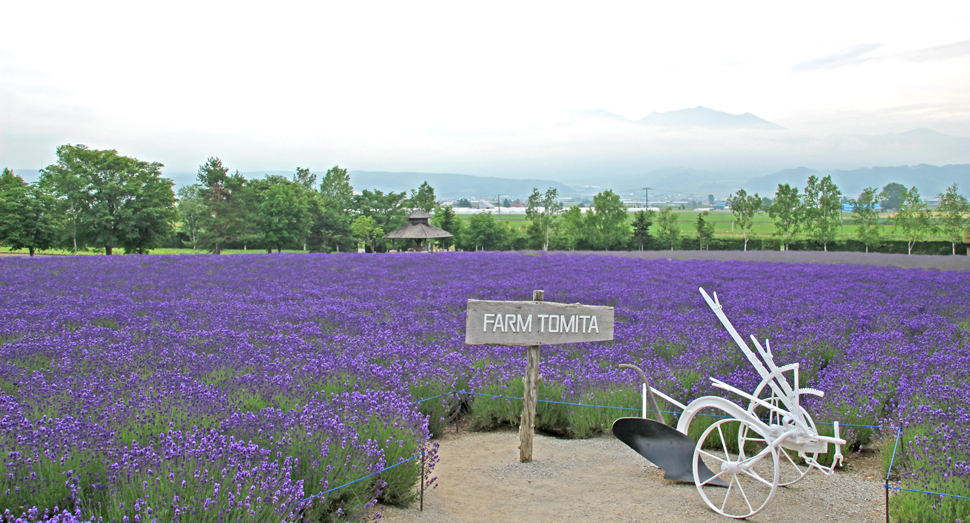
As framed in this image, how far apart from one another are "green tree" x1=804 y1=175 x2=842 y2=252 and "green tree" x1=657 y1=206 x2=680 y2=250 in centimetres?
1100

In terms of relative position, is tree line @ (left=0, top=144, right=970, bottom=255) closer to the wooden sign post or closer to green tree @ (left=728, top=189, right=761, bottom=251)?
green tree @ (left=728, top=189, right=761, bottom=251)

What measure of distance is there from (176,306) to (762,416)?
8.71 meters

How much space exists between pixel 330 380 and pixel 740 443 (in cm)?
330

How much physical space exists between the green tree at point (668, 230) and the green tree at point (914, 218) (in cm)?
1712

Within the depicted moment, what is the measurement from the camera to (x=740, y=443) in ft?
11.9

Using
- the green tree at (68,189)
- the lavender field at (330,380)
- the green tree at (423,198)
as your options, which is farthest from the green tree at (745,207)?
the green tree at (68,189)

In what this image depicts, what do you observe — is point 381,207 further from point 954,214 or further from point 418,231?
point 954,214

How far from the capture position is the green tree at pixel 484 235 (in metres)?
65.5

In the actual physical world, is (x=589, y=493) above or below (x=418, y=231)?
below

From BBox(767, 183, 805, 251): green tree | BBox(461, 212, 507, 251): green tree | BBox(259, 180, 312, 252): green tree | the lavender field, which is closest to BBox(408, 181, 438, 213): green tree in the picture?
BBox(461, 212, 507, 251): green tree

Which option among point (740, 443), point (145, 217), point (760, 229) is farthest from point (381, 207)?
point (740, 443)

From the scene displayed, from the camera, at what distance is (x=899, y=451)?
4289 mm

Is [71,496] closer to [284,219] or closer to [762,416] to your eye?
[762,416]

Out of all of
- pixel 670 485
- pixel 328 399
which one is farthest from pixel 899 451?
pixel 328 399
